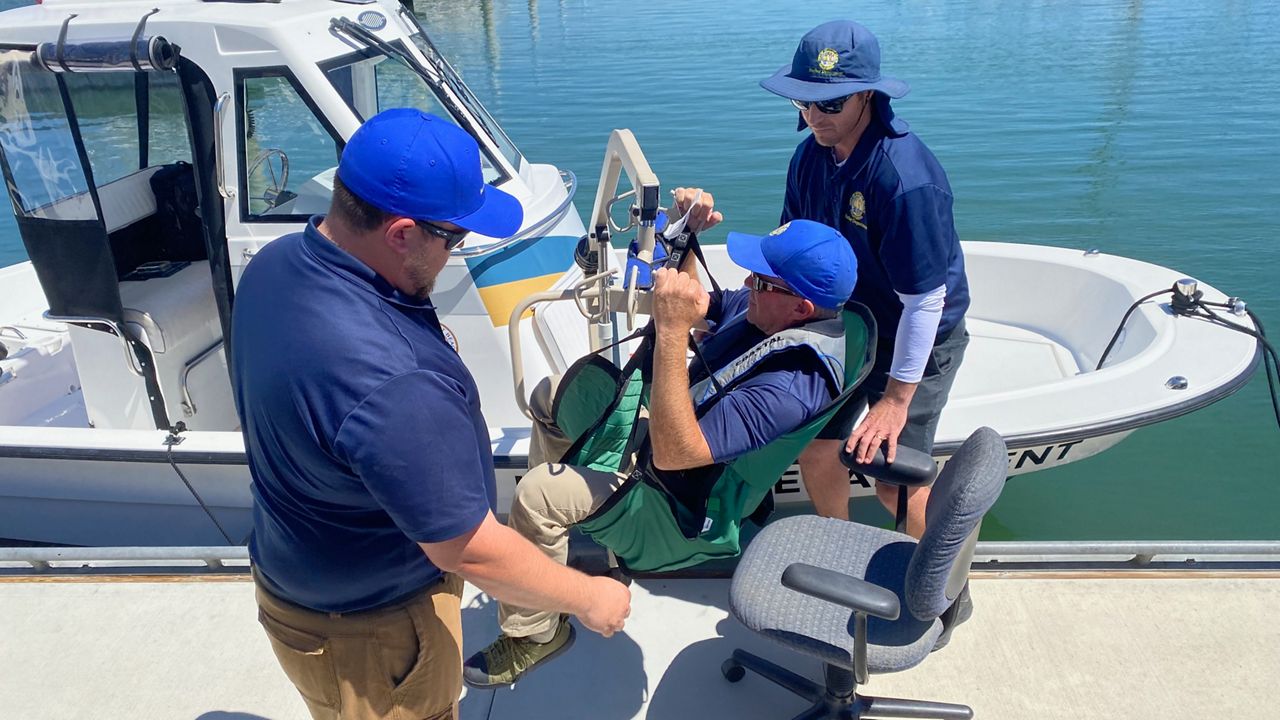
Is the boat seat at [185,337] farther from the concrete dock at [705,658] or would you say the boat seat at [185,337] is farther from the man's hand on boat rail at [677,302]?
the man's hand on boat rail at [677,302]

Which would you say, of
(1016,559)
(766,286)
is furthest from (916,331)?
(1016,559)

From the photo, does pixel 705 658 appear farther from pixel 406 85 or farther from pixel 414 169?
pixel 406 85

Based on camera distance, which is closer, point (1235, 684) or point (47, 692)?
point (1235, 684)

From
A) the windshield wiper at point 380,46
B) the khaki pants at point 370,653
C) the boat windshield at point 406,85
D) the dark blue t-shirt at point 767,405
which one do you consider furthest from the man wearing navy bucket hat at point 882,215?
the windshield wiper at point 380,46

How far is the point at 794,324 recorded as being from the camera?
236cm

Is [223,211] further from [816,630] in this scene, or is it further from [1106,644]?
[1106,644]


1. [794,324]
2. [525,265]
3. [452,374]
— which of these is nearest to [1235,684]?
[794,324]

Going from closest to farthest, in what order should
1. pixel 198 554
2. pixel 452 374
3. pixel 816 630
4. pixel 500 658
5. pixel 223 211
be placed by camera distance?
pixel 452 374, pixel 816 630, pixel 500 658, pixel 198 554, pixel 223 211

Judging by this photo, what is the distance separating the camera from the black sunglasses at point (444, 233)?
1.45m

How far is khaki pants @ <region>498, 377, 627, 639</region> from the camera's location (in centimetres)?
218

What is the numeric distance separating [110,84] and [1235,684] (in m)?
4.41

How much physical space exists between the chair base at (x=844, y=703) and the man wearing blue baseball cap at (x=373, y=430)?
911 millimetres

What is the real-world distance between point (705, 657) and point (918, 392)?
1017 mm

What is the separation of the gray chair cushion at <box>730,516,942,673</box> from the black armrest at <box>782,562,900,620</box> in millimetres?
208
